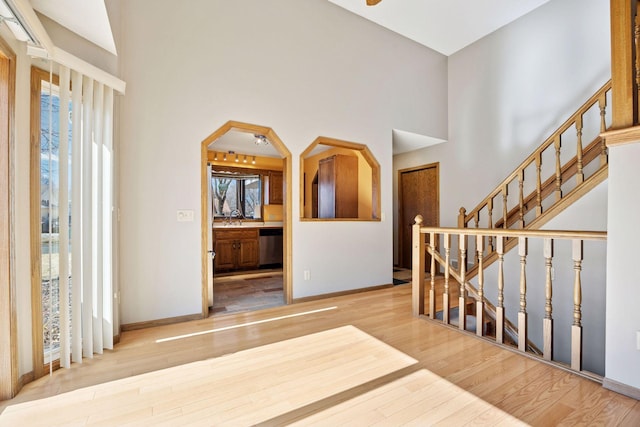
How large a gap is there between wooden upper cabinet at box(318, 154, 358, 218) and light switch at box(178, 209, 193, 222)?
2684 mm

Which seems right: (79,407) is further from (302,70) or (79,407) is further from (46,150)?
(302,70)

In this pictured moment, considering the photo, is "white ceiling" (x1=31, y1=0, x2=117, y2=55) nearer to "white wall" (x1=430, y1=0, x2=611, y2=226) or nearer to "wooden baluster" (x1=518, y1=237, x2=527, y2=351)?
"wooden baluster" (x1=518, y1=237, x2=527, y2=351)

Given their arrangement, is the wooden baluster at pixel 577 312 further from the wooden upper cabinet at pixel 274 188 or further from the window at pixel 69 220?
the wooden upper cabinet at pixel 274 188

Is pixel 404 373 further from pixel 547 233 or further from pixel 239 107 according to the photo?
pixel 239 107

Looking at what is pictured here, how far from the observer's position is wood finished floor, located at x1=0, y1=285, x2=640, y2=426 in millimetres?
1502

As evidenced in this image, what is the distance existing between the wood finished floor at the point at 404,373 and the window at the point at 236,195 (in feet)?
10.9

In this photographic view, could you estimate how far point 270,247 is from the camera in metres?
6.02

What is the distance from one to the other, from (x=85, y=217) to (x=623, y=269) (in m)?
3.48

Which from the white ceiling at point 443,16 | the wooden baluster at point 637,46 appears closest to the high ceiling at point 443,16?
the white ceiling at point 443,16

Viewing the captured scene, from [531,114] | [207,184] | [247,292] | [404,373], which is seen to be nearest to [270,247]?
[247,292]

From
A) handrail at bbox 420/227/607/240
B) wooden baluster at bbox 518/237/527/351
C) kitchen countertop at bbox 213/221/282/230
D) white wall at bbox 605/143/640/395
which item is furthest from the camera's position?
kitchen countertop at bbox 213/221/282/230

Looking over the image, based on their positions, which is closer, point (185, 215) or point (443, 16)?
point (185, 215)

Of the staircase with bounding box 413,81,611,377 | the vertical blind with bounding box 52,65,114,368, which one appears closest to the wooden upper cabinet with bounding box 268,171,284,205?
the staircase with bounding box 413,81,611,377

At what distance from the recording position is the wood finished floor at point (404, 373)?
150 cm
